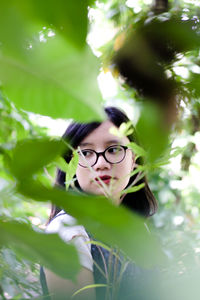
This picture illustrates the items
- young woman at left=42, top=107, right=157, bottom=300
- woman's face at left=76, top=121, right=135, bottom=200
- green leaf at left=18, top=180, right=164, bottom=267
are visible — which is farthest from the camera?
woman's face at left=76, top=121, right=135, bottom=200

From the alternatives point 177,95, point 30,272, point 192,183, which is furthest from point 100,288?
point 192,183

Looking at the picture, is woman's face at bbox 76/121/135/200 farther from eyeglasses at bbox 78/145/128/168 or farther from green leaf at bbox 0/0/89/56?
green leaf at bbox 0/0/89/56

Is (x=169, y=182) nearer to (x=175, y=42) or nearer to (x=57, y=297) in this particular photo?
(x=57, y=297)

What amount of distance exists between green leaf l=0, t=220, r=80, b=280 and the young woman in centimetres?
21

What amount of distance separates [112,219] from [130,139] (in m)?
0.38

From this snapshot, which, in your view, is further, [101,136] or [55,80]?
[101,136]

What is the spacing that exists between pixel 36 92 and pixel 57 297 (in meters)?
0.25

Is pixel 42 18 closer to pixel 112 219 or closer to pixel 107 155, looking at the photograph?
pixel 112 219

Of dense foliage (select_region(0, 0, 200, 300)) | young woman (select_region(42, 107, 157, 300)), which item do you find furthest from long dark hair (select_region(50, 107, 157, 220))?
dense foliage (select_region(0, 0, 200, 300))

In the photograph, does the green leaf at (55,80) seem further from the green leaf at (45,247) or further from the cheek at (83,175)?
the cheek at (83,175)

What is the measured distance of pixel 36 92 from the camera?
13 centimetres

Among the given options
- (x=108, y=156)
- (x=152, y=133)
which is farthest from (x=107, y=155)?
(x=152, y=133)

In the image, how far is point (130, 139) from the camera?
471 mm

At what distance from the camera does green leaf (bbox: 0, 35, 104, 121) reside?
11 centimetres
